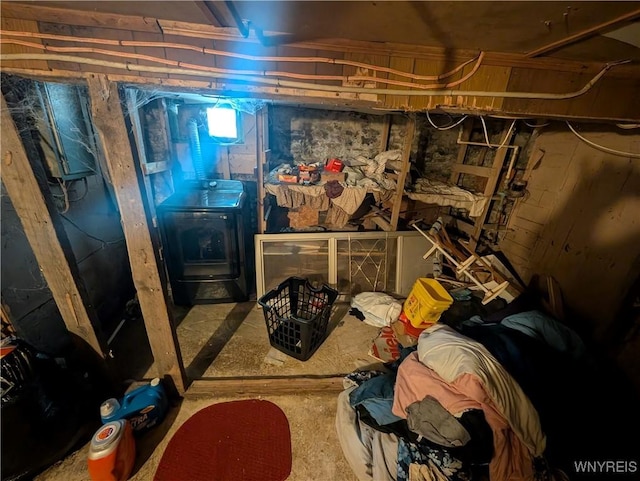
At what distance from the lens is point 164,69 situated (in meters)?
1.03

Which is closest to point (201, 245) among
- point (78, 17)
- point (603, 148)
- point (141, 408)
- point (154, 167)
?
point (154, 167)

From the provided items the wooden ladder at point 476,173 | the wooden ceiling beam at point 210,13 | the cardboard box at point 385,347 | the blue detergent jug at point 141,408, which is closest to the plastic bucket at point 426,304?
the cardboard box at point 385,347

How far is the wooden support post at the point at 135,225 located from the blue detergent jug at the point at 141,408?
0.12 m

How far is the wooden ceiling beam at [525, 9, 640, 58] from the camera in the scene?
80 centimetres

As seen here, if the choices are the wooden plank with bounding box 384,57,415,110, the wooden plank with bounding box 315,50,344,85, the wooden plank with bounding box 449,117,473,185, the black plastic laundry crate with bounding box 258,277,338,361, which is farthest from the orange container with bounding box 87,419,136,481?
the wooden plank with bounding box 449,117,473,185

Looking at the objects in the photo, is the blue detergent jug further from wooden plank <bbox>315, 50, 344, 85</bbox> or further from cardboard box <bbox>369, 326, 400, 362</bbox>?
wooden plank <bbox>315, 50, 344, 85</bbox>

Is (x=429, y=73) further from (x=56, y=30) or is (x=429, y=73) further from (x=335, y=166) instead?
(x=335, y=166)

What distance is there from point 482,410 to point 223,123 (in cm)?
318

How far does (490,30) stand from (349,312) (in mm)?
2334

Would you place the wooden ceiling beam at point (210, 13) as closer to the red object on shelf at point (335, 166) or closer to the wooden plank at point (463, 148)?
the red object on shelf at point (335, 166)

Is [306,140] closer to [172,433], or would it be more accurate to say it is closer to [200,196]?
[200,196]

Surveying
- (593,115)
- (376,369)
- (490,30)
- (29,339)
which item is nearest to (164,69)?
(490,30)

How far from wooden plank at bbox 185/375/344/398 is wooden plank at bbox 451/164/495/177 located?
2.56m

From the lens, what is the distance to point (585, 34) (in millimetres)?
906
